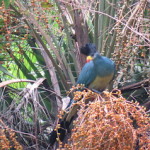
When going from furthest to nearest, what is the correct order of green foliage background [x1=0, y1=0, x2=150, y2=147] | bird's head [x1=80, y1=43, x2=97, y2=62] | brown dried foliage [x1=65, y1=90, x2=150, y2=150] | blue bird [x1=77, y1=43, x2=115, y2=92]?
blue bird [x1=77, y1=43, x2=115, y2=92]
bird's head [x1=80, y1=43, x2=97, y2=62]
green foliage background [x1=0, y1=0, x2=150, y2=147]
brown dried foliage [x1=65, y1=90, x2=150, y2=150]

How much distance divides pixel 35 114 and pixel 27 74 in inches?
39.0

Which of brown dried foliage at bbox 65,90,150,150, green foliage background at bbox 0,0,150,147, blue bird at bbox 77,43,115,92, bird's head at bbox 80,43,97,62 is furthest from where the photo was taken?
blue bird at bbox 77,43,115,92

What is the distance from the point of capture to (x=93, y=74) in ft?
10.9

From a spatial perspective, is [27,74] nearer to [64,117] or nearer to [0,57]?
[0,57]

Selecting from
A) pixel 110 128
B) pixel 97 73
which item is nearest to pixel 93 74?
pixel 97 73

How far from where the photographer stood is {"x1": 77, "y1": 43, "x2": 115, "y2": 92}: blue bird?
313cm

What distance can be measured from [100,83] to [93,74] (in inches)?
4.0

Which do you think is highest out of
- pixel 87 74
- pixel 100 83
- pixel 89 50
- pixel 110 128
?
pixel 89 50

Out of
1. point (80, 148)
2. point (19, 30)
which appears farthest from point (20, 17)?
point (80, 148)

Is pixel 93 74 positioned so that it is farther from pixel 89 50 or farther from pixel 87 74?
pixel 89 50

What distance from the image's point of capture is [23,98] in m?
2.90

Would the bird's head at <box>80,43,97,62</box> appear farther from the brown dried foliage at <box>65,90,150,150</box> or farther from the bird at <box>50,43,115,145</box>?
the brown dried foliage at <box>65,90,150,150</box>

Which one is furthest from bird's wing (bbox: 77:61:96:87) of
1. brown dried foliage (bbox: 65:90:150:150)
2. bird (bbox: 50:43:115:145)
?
brown dried foliage (bbox: 65:90:150:150)

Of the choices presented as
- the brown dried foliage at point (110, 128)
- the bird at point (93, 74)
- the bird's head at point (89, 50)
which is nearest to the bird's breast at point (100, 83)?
the bird at point (93, 74)
